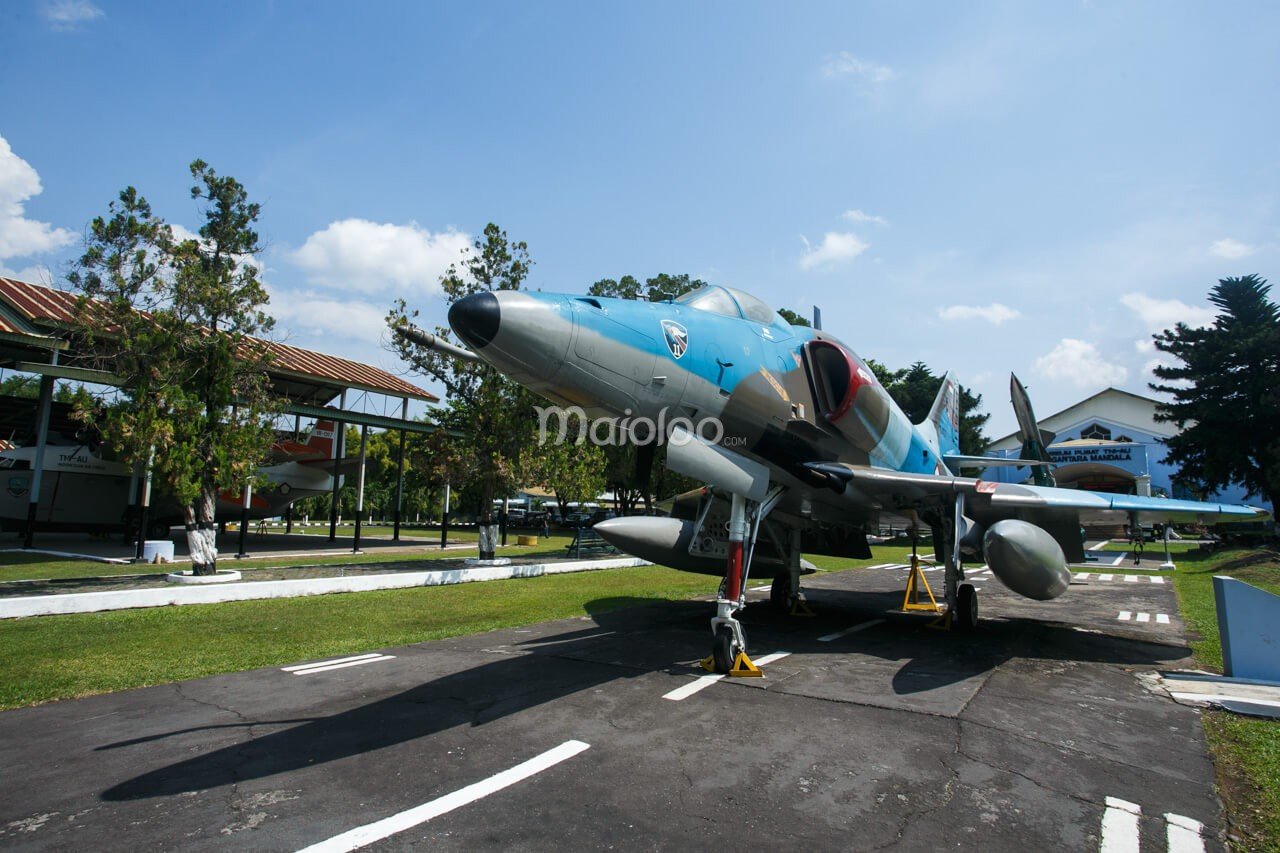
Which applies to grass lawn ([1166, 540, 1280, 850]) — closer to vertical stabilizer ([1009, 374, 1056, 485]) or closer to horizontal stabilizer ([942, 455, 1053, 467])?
horizontal stabilizer ([942, 455, 1053, 467])

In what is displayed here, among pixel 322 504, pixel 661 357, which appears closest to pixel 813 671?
pixel 661 357

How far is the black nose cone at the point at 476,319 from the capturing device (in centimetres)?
498

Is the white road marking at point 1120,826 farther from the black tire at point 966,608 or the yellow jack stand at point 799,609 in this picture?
the yellow jack stand at point 799,609

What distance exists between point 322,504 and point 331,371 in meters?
43.2

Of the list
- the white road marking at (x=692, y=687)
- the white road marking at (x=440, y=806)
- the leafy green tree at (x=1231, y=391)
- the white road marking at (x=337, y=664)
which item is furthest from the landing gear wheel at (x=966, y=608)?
the leafy green tree at (x=1231, y=391)

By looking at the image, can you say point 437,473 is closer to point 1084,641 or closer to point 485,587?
point 485,587

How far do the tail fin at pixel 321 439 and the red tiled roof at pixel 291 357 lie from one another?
2893mm

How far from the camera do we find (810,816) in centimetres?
370

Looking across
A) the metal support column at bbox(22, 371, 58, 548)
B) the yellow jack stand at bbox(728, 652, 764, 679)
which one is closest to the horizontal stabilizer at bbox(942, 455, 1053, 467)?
the yellow jack stand at bbox(728, 652, 764, 679)

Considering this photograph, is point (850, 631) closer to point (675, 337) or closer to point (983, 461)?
point (983, 461)

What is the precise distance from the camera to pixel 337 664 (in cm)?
754

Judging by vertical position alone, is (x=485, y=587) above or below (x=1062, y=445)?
below

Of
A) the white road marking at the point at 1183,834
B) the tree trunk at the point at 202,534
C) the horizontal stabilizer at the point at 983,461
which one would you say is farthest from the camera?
the tree trunk at the point at 202,534

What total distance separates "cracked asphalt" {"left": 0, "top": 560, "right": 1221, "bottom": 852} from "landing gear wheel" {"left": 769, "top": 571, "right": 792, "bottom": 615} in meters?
3.63
